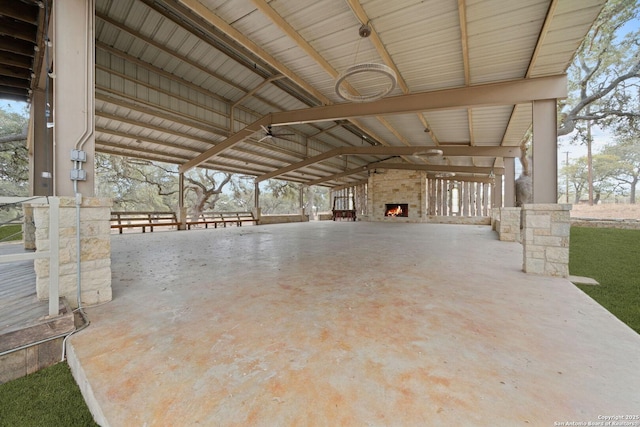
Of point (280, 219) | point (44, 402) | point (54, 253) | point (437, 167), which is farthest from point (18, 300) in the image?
point (437, 167)

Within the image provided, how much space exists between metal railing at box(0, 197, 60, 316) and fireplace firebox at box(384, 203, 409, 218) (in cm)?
1567

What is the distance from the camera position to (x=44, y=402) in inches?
50.8

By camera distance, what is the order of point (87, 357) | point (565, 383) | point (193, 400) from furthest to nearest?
point (87, 357), point (565, 383), point (193, 400)

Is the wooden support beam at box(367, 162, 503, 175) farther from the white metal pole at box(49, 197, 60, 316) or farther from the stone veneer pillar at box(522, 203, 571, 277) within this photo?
the white metal pole at box(49, 197, 60, 316)

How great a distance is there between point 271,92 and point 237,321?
754 centimetres

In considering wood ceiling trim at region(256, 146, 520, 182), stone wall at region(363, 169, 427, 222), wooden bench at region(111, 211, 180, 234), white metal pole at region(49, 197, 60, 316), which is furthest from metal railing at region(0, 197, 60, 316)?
stone wall at region(363, 169, 427, 222)

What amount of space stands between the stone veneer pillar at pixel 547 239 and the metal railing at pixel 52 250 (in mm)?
5242

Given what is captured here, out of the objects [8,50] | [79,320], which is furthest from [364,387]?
[8,50]

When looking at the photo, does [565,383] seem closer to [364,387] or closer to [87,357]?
[364,387]

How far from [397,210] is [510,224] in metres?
9.18

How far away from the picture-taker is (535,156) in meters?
3.60

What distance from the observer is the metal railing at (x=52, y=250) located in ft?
5.80

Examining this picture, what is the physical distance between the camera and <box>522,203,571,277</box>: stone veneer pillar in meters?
3.28

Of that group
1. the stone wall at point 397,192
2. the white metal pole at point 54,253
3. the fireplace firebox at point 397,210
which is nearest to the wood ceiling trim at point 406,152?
the stone wall at point 397,192
